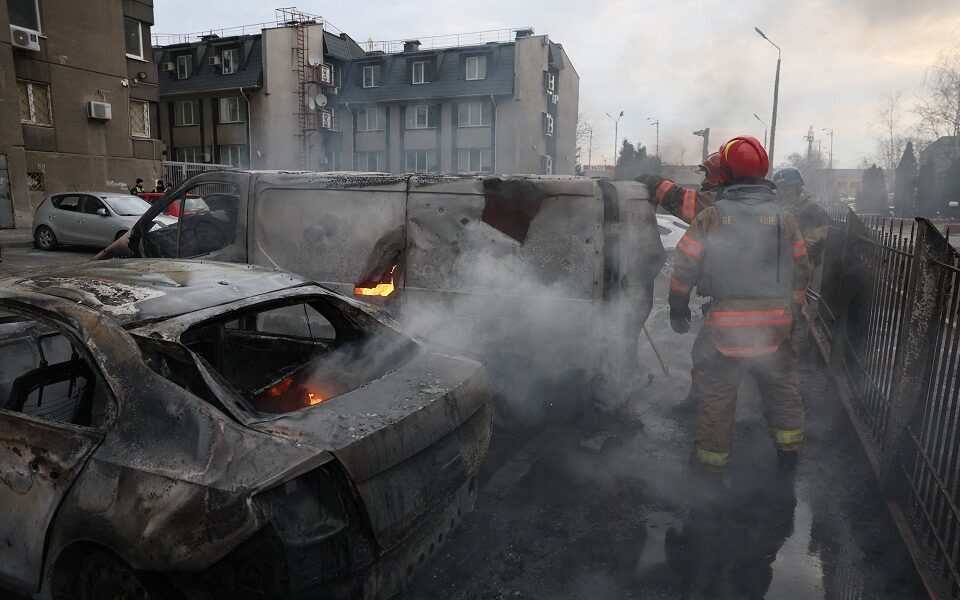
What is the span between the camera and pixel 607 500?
3.76 m

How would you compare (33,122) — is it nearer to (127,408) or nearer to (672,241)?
(672,241)

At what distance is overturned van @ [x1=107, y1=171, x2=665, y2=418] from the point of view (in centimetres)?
434

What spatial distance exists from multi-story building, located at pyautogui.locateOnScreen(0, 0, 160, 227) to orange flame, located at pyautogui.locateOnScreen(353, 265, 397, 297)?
18.0 m

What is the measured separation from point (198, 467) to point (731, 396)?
3162mm

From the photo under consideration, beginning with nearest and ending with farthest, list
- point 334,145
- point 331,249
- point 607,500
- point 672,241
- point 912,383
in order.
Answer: point 912,383
point 607,500
point 331,249
point 672,241
point 334,145

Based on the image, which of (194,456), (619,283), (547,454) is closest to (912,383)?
(619,283)

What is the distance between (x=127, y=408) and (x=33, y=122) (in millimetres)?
21584

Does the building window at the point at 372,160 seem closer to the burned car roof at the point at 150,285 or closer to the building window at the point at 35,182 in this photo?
the building window at the point at 35,182

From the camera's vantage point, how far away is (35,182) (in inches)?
753

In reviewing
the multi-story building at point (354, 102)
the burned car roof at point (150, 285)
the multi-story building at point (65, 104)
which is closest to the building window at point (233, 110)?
the multi-story building at point (354, 102)

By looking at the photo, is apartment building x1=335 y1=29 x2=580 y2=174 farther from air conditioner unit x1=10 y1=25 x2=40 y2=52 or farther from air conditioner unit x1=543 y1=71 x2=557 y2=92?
air conditioner unit x1=10 y1=25 x2=40 y2=52

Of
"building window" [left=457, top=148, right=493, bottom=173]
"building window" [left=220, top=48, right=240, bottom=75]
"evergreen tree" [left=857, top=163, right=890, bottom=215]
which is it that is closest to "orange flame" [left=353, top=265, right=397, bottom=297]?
"building window" [left=457, top=148, right=493, bottom=173]

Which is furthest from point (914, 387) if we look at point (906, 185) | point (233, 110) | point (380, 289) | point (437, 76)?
point (906, 185)

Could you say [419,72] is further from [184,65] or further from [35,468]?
A: [35,468]
